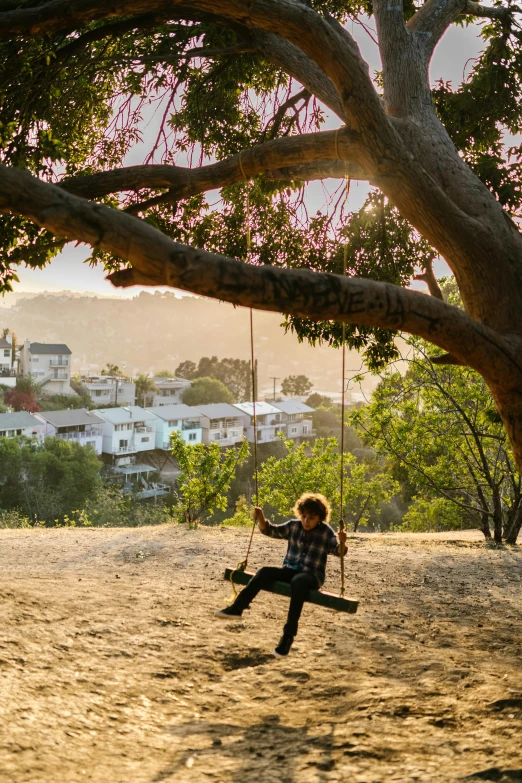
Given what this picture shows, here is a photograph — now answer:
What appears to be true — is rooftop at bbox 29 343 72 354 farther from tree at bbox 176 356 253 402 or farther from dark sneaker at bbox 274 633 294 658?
dark sneaker at bbox 274 633 294 658

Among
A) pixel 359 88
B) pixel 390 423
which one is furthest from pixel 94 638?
pixel 390 423

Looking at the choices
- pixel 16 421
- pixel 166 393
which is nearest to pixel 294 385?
pixel 166 393

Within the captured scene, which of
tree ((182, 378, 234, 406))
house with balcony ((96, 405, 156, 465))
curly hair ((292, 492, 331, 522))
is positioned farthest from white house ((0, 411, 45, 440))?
curly hair ((292, 492, 331, 522))

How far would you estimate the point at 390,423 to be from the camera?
15.4 m

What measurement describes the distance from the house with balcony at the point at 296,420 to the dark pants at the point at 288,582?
68.8m

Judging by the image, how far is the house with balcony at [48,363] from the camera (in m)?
86.6

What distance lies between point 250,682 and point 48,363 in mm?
89137

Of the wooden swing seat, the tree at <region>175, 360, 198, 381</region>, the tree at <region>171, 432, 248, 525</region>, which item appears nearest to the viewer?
the wooden swing seat

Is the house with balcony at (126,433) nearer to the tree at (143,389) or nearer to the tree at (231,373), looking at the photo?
the tree at (143,389)

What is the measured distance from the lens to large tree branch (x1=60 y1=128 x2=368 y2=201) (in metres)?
5.54

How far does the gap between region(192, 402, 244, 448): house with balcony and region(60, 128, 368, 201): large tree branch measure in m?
63.8

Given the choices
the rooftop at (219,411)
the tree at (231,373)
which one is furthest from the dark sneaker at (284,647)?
the tree at (231,373)

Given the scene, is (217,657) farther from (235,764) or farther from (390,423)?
(390,423)

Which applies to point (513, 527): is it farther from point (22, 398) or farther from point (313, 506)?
point (22, 398)
